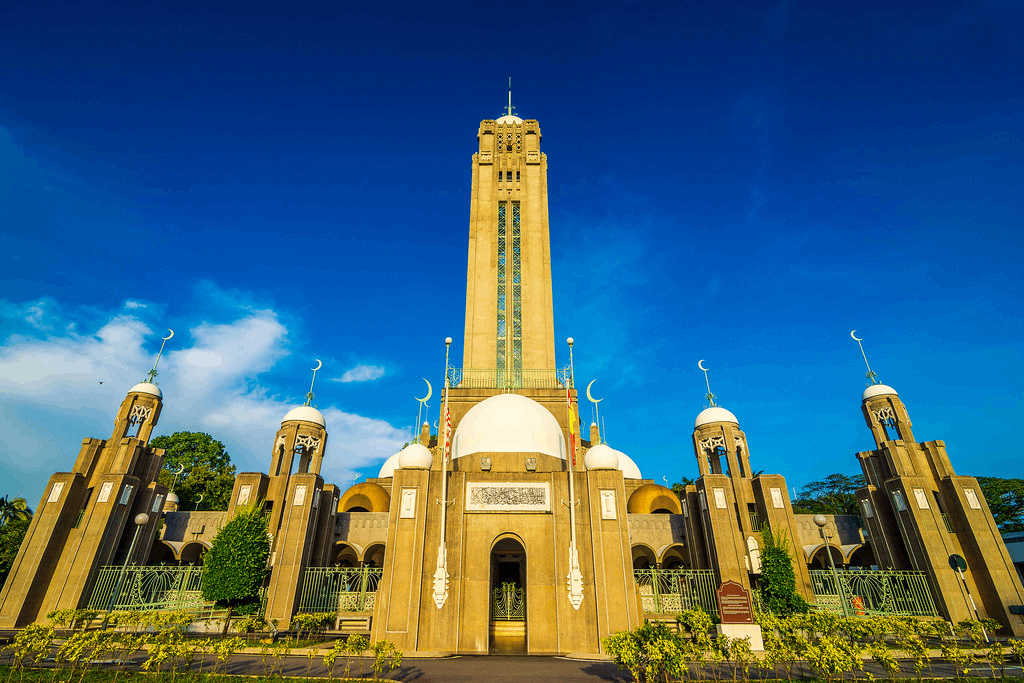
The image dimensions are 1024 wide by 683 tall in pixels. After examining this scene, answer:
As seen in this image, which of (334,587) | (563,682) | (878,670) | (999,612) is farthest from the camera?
(334,587)

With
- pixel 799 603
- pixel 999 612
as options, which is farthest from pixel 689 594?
pixel 999 612

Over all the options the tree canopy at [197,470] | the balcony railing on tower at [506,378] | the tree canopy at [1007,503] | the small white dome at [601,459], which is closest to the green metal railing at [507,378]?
the balcony railing on tower at [506,378]

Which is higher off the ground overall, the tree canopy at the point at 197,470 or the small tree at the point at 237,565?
the tree canopy at the point at 197,470

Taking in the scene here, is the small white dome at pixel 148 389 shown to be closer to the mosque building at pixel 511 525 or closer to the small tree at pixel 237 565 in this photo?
the mosque building at pixel 511 525

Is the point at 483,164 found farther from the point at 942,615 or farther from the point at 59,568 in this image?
the point at 942,615

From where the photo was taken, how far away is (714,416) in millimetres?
30031

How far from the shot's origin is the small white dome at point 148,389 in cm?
2592

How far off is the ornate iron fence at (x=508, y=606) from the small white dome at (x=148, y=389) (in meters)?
20.4

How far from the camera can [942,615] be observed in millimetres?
20312

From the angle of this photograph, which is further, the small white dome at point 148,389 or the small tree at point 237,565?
the small white dome at point 148,389

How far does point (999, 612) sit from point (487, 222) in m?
31.5

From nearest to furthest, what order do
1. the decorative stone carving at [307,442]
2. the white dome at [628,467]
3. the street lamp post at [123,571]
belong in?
the street lamp post at [123,571] < the decorative stone carving at [307,442] < the white dome at [628,467]

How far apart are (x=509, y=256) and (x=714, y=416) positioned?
1613 centimetres

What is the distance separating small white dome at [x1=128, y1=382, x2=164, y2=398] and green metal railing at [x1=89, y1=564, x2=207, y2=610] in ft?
27.9
